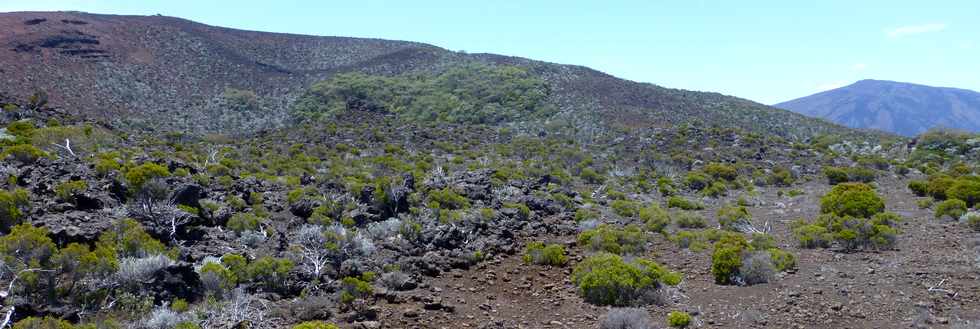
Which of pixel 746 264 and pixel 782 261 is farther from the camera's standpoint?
pixel 782 261

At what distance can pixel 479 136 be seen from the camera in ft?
103

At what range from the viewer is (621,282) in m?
9.32

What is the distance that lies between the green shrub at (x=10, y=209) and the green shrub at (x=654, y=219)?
39.8ft

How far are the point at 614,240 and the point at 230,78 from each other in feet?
120

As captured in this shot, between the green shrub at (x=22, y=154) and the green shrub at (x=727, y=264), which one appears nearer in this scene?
the green shrub at (x=727, y=264)

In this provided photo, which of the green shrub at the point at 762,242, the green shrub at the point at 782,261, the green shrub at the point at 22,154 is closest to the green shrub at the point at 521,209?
the green shrub at the point at 762,242

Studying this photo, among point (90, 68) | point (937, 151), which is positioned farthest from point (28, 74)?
point (937, 151)

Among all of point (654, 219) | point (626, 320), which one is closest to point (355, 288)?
point (626, 320)

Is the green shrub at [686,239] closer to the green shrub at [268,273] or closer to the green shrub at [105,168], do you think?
the green shrub at [268,273]

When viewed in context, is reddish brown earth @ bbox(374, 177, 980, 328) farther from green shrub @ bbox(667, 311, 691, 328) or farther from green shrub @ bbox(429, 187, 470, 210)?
green shrub @ bbox(429, 187, 470, 210)

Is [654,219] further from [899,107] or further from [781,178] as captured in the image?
[899,107]

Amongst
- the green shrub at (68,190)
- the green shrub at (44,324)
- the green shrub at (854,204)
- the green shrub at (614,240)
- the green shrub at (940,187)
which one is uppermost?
the green shrub at (940,187)

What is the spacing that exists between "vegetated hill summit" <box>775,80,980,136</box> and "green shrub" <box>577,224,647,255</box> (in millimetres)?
69333

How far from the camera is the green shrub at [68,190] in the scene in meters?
10.5
